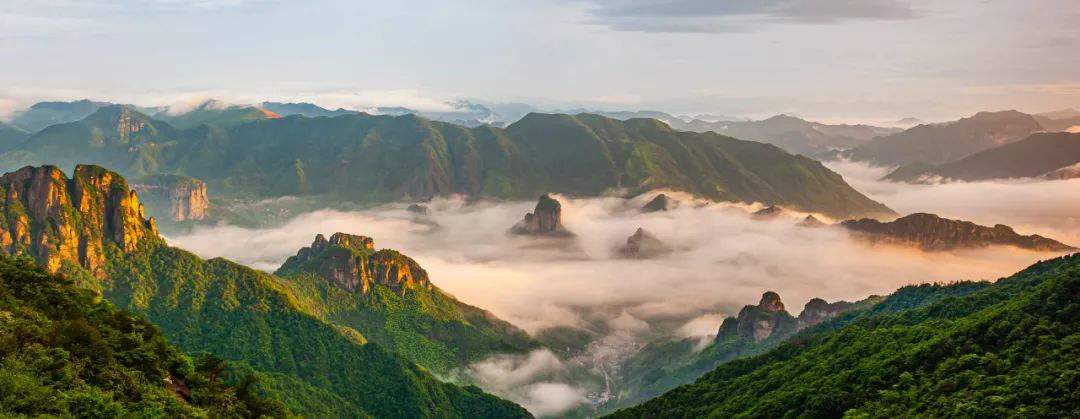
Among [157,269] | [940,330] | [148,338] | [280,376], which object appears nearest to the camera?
[148,338]

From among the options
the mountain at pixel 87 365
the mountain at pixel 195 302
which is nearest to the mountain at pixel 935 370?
the mountain at pixel 87 365

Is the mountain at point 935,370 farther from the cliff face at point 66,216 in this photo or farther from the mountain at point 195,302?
the cliff face at point 66,216

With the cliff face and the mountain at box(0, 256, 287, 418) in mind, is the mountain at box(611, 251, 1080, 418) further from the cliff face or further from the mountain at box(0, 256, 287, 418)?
the cliff face

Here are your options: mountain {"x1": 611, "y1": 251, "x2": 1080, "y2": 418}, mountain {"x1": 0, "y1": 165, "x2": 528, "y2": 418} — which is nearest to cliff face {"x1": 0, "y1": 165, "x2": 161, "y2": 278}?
mountain {"x1": 0, "y1": 165, "x2": 528, "y2": 418}

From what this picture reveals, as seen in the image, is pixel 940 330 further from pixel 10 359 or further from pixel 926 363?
pixel 10 359

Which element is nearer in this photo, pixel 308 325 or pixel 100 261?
pixel 100 261

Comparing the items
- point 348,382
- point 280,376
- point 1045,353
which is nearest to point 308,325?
point 348,382

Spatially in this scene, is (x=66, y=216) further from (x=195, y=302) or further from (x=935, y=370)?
(x=935, y=370)
